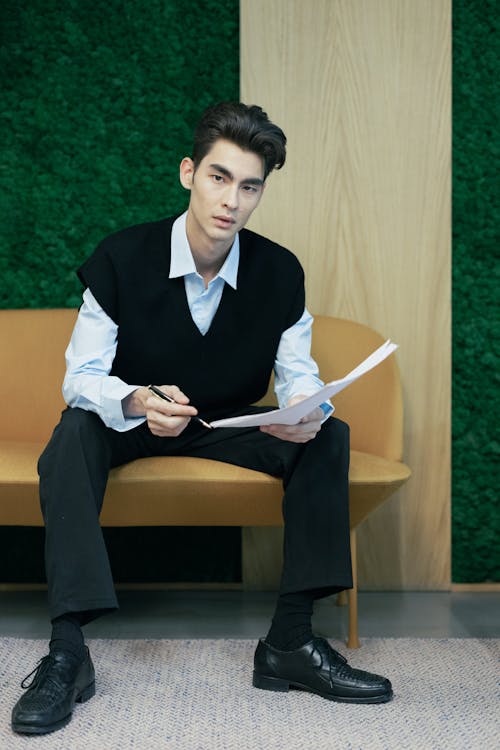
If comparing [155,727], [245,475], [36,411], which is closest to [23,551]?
[36,411]

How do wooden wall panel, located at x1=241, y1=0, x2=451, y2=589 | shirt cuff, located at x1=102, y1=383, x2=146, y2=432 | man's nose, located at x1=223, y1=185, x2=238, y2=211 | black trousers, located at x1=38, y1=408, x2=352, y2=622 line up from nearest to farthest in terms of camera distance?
black trousers, located at x1=38, y1=408, x2=352, y2=622 < shirt cuff, located at x1=102, y1=383, x2=146, y2=432 < man's nose, located at x1=223, y1=185, x2=238, y2=211 < wooden wall panel, located at x1=241, y1=0, x2=451, y2=589

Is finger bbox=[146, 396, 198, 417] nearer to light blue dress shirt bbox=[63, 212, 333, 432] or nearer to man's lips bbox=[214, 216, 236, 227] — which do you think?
light blue dress shirt bbox=[63, 212, 333, 432]

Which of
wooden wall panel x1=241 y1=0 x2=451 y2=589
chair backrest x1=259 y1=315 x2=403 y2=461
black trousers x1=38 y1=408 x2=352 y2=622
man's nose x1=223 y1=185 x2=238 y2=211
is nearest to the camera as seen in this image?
black trousers x1=38 y1=408 x2=352 y2=622

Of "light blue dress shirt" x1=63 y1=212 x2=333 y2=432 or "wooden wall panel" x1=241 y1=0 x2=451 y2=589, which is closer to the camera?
"light blue dress shirt" x1=63 y1=212 x2=333 y2=432

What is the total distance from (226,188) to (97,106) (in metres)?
0.95

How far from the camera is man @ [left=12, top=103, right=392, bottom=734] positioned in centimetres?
186

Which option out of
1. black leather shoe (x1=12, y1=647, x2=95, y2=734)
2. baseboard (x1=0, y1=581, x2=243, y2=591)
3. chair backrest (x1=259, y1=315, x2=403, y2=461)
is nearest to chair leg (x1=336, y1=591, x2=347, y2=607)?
baseboard (x1=0, y1=581, x2=243, y2=591)

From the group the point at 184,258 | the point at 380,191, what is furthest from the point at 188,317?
the point at 380,191

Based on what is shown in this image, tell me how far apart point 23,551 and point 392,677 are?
4.34 feet

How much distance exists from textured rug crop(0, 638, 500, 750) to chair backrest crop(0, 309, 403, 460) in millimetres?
662

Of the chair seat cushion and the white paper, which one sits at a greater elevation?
the white paper

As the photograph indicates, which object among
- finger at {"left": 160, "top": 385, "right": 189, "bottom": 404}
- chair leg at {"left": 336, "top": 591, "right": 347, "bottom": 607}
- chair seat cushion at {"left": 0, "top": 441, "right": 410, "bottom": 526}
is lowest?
chair leg at {"left": 336, "top": 591, "right": 347, "bottom": 607}

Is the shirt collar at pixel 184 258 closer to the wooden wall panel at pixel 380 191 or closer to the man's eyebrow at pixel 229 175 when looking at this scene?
the man's eyebrow at pixel 229 175

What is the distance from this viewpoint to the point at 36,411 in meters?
2.73
